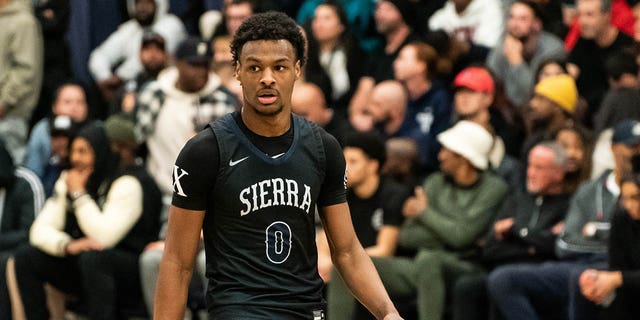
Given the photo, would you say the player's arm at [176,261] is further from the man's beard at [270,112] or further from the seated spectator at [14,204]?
the seated spectator at [14,204]

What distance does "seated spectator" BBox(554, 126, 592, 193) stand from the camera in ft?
29.9

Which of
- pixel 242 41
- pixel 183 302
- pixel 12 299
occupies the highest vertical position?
pixel 242 41

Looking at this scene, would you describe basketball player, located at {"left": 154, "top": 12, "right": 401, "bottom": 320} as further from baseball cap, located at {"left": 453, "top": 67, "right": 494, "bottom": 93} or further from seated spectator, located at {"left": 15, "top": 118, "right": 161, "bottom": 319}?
baseball cap, located at {"left": 453, "top": 67, "right": 494, "bottom": 93}

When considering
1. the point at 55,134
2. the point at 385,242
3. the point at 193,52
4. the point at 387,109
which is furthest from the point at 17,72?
the point at 385,242

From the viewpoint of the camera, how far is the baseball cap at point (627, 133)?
8.55 m

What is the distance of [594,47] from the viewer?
34.6 ft

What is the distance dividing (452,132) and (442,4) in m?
3.04

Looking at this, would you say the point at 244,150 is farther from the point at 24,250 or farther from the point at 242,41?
the point at 24,250

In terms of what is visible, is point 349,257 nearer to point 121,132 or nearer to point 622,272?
point 622,272

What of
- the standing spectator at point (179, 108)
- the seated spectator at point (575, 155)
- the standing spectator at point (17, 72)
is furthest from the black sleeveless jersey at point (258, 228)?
the standing spectator at point (17, 72)

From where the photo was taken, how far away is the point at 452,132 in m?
9.56

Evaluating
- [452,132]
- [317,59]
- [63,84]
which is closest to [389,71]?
[317,59]

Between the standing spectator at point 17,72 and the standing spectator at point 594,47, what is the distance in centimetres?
493

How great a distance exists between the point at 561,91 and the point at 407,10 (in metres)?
2.60
